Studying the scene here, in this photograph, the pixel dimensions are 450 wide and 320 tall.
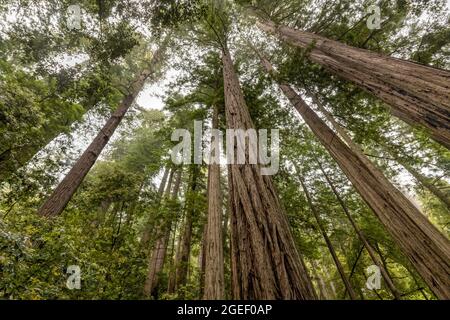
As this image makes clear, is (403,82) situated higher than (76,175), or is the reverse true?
(76,175)

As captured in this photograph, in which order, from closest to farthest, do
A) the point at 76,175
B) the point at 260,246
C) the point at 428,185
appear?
the point at 260,246
the point at 76,175
the point at 428,185

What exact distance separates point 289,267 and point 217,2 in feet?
29.5

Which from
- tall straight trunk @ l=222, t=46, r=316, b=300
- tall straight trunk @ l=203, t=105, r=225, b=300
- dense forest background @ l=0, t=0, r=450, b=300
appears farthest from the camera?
tall straight trunk @ l=203, t=105, r=225, b=300

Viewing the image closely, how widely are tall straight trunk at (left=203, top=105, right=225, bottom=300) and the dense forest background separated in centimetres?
3

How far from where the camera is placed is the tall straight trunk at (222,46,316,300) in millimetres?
1466

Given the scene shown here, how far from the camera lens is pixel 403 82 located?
3.51 metres

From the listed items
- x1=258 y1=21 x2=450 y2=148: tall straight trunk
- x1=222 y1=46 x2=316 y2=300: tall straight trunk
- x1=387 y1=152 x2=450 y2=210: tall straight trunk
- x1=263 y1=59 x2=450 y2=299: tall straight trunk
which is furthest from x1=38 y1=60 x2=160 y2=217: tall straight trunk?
x1=387 y1=152 x2=450 y2=210: tall straight trunk

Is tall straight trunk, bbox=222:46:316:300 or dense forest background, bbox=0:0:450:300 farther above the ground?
dense forest background, bbox=0:0:450:300

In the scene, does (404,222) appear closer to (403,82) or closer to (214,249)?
(403,82)

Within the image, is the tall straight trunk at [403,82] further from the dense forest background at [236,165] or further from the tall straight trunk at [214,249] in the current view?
the tall straight trunk at [214,249]

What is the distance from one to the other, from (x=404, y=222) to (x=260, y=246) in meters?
2.87

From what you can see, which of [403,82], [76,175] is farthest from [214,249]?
[403,82]

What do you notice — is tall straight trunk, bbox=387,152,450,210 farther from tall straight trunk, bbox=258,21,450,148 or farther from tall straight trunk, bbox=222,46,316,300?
tall straight trunk, bbox=222,46,316,300
